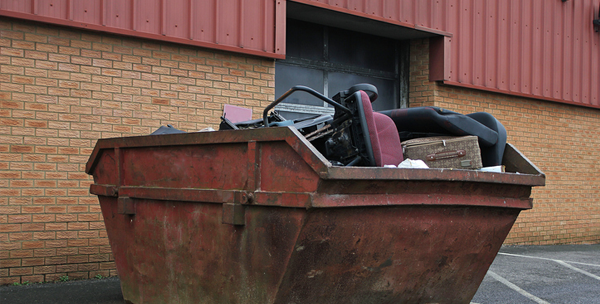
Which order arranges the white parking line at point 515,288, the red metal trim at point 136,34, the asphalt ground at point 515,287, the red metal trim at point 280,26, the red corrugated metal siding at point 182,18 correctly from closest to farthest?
the asphalt ground at point 515,287
the white parking line at point 515,288
the red metal trim at point 136,34
the red corrugated metal siding at point 182,18
the red metal trim at point 280,26

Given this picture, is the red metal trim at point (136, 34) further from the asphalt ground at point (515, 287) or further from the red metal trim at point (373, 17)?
the asphalt ground at point (515, 287)

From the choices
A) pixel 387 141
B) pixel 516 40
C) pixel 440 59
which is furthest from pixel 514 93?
pixel 387 141

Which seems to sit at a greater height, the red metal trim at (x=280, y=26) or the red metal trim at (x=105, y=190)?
the red metal trim at (x=280, y=26)

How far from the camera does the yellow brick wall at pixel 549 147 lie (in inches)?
396

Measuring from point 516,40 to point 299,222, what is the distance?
30.0ft

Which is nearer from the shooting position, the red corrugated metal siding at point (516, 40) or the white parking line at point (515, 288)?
the white parking line at point (515, 288)

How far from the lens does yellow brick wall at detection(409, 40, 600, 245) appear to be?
33.0ft

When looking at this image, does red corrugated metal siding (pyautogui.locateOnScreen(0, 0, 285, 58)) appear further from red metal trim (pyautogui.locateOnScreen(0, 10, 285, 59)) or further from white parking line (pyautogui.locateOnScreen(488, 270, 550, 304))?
white parking line (pyautogui.locateOnScreen(488, 270, 550, 304))

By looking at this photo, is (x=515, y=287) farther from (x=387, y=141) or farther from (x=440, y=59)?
(x=440, y=59)

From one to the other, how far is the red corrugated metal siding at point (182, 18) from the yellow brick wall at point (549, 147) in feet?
11.0

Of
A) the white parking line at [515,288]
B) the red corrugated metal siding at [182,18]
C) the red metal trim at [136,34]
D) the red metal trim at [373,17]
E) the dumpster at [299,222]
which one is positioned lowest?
the white parking line at [515,288]

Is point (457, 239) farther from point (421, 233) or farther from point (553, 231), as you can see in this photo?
point (553, 231)

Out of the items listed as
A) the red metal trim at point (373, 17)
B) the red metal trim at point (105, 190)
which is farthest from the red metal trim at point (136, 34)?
the red metal trim at point (105, 190)

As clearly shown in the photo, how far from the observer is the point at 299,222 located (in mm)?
2984
